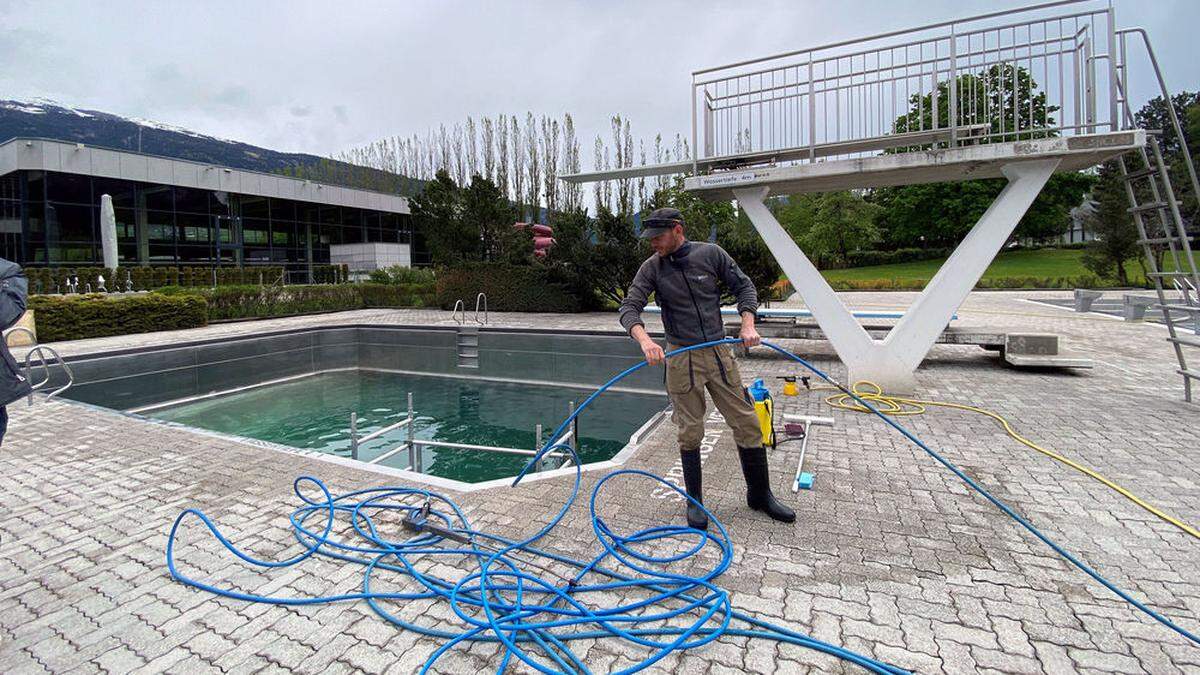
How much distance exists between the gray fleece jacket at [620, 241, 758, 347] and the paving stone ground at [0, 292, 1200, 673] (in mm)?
1146

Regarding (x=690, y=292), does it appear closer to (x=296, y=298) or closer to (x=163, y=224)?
(x=296, y=298)

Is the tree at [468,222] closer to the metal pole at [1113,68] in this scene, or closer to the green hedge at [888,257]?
the metal pole at [1113,68]

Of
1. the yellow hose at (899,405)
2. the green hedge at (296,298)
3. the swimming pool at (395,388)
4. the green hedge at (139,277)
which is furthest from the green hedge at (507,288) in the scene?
the yellow hose at (899,405)

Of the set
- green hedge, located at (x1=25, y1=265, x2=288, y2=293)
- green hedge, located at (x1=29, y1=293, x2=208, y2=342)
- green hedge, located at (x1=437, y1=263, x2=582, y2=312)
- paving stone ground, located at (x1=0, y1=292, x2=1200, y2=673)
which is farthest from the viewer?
green hedge, located at (x1=437, y1=263, x2=582, y2=312)

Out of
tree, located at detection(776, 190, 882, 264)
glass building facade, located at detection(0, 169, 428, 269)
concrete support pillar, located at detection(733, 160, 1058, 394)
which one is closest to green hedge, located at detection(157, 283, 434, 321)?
glass building facade, located at detection(0, 169, 428, 269)

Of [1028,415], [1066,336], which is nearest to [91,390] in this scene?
[1028,415]

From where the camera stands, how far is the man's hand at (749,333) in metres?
3.21

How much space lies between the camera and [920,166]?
640 centimetres

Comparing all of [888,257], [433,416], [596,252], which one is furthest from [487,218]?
[888,257]

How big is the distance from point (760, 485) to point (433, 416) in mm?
7092

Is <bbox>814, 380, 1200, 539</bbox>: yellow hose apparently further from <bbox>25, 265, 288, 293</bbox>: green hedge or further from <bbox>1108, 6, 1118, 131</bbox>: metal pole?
<bbox>25, 265, 288, 293</bbox>: green hedge

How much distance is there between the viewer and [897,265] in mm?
40469

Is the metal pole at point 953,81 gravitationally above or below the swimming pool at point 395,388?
above

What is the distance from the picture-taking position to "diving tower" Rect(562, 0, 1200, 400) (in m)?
6.15
